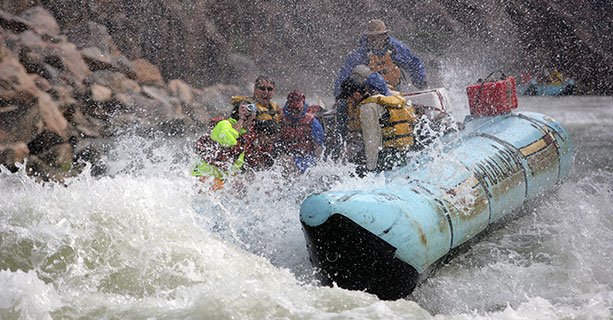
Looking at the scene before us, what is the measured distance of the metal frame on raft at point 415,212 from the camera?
4.74 metres

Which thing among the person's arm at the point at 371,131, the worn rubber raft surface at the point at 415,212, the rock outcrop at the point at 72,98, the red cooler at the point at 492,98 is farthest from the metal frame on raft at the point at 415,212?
the rock outcrop at the point at 72,98

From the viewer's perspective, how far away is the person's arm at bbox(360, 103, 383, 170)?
19.9 feet

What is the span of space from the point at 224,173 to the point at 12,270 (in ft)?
6.68

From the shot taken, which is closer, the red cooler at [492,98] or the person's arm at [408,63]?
the red cooler at [492,98]

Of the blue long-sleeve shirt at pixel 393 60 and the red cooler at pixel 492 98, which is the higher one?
the blue long-sleeve shirt at pixel 393 60

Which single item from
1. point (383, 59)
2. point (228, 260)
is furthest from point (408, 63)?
point (228, 260)

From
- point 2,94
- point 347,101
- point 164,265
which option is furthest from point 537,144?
point 2,94

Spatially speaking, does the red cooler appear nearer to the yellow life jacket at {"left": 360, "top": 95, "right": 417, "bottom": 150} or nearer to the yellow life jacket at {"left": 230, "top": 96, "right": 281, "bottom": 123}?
the yellow life jacket at {"left": 360, "top": 95, "right": 417, "bottom": 150}

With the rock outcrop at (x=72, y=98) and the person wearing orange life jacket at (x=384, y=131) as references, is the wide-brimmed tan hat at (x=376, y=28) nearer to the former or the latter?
the person wearing orange life jacket at (x=384, y=131)

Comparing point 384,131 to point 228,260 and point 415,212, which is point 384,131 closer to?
point 415,212

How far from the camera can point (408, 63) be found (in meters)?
8.51

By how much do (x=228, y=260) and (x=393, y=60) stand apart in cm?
418

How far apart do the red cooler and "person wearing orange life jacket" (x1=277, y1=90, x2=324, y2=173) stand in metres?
1.81

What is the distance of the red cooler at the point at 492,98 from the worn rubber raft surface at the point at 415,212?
2.64 ft
